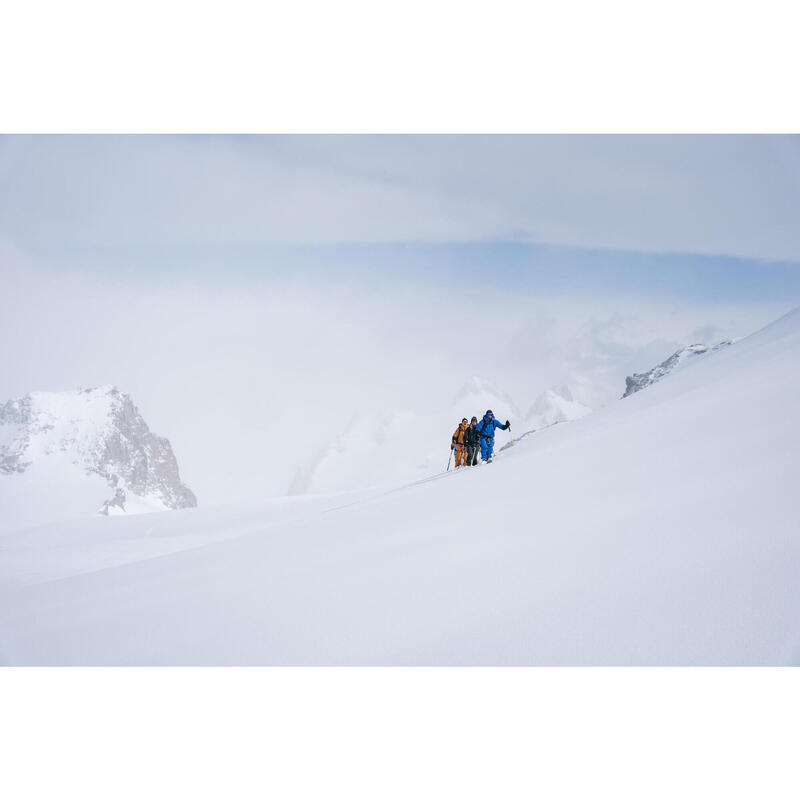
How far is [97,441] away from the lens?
16212cm

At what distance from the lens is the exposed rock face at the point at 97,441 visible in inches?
6048

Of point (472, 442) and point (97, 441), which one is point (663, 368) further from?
point (97, 441)

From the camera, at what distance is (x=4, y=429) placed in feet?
516

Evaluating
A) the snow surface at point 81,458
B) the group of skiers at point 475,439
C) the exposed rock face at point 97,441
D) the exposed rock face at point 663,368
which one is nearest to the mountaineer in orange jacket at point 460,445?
the group of skiers at point 475,439

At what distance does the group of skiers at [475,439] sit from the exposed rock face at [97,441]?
502 feet

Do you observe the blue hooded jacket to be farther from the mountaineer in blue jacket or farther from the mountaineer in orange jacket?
the mountaineer in orange jacket

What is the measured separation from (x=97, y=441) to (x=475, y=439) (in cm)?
17371

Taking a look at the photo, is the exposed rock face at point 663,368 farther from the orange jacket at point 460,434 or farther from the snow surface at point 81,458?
the snow surface at point 81,458

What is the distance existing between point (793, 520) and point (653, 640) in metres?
2.12

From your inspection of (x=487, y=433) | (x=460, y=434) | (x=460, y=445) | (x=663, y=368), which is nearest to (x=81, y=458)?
(x=663, y=368)

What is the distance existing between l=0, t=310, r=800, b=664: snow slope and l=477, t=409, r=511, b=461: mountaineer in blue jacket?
2028 millimetres

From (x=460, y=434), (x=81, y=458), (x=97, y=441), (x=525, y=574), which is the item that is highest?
(x=97, y=441)

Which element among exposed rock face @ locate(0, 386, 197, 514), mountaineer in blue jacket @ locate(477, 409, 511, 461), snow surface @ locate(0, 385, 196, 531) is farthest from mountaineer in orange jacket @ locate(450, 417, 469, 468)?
exposed rock face @ locate(0, 386, 197, 514)

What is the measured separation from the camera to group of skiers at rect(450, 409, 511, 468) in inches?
486
